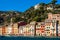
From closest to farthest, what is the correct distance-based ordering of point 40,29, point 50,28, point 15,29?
1. point 50,28
2. point 40,29
3. point 15,29

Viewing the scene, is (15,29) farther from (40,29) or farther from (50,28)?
(50,28)

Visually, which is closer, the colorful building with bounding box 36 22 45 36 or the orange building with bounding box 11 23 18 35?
the colorful building with bounding box 36 22 45 36

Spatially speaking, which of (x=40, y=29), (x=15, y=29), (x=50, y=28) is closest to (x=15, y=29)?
(x=15, y=29)

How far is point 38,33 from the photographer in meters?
121

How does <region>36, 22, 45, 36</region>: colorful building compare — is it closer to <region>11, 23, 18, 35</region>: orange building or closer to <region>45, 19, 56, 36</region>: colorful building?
<region>45, 19, 56, 36</region>: colorful building

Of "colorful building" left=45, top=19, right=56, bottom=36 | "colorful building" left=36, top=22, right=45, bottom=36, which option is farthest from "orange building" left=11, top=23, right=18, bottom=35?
"colorful building" left=45, top=19, right=56, bottom=36

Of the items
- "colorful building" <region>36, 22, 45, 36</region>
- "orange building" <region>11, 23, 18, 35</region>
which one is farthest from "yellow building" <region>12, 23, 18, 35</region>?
"colorful building" <region>36, 22, 45, 36</region>

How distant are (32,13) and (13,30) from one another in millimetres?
13045

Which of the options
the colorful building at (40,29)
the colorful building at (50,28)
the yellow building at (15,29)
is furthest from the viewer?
the yellow building at (15,29)

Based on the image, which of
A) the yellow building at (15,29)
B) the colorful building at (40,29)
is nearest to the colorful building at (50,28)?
the colorful building at (40,29)

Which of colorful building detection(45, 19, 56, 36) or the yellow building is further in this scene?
the yellow building

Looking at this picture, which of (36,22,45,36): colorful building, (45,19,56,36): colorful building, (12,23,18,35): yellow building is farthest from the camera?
(12,23,18,35): yellow building

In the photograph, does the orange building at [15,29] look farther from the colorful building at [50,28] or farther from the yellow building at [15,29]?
the colorful building at [50,28]

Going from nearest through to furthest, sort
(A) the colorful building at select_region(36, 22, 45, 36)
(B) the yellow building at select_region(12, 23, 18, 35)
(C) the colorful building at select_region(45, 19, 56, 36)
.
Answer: (C) the colorful building at select_region(45, 19, 56, 36) → (A) the colorful building at select_region(36, 22, 45, 36) → (B) the yellow building at select_region(12, 23, 18, 35)
